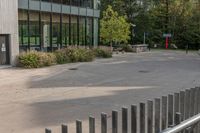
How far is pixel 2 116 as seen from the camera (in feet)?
34.0

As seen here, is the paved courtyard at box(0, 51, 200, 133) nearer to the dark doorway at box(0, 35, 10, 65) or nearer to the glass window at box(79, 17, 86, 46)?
the dark doorway at box(0, 35, 10, 65)

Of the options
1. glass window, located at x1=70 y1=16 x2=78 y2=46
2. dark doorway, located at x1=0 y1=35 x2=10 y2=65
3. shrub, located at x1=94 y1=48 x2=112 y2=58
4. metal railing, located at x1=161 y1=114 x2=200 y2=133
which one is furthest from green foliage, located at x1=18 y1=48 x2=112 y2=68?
metal railing, located at x1=161 y1=114 x2=200 y2=133

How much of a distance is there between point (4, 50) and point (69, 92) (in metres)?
10.9

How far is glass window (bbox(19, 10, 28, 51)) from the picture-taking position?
29.6 meters

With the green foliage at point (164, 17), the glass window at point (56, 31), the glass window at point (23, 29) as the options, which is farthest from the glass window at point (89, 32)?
the green foliage at point (164, 17)

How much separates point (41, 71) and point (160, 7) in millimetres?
42062

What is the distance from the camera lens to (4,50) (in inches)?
961

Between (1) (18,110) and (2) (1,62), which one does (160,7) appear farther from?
(1) (18,110)

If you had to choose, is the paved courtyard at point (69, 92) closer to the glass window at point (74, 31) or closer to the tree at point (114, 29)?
the glass window at point (74, 31)

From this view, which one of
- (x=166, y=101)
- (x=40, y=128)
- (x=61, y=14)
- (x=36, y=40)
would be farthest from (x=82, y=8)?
(x=166, y=101)

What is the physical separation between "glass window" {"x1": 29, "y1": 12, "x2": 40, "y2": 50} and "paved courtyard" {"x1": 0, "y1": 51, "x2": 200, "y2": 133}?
7.58 metres

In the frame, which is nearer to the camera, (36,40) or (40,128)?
(40,128)

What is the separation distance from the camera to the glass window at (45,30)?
32406mm

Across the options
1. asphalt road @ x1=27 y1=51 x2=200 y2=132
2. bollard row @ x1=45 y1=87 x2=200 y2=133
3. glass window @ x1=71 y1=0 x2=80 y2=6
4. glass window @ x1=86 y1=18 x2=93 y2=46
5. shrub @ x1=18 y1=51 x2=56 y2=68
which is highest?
glass window @ x1=71 y1=0 x2=80 y2=6
